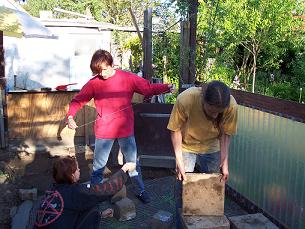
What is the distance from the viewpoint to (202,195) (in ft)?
11.1

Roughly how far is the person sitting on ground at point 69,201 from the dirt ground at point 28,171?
182 centimetres

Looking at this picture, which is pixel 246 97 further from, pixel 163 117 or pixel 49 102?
pixel 49 102

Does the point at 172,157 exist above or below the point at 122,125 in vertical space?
below

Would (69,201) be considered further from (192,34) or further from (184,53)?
(192,34)

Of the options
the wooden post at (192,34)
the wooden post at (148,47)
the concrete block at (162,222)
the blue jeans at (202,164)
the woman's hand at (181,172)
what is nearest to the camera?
the woman's hand at (181,172)

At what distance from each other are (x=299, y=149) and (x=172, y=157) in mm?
2389

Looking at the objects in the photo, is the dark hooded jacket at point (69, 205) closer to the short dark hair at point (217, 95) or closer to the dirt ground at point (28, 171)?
the short dark hair at point (217, 95)

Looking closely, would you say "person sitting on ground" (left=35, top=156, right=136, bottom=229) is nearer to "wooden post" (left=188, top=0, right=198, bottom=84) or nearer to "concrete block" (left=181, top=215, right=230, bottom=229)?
"concrete block" (left=181, top=215, right=230, bottom=229)

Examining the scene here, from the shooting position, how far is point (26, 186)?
5.34 meters

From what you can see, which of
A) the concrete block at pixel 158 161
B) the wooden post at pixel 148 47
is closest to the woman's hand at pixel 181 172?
the concrete block at pixel 158 161

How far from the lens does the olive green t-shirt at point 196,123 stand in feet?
10.2

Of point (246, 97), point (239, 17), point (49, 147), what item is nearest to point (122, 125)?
point (246, 97)

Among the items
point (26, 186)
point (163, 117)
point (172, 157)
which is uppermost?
point (163, 117)

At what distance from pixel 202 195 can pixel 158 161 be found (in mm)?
2347
